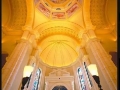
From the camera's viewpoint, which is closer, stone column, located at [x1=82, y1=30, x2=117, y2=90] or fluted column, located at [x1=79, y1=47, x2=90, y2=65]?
stone column, located at [x1=82, y1=30, x2=117, y2=90]

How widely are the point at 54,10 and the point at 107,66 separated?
24.5ft

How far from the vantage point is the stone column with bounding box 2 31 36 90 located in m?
7.46

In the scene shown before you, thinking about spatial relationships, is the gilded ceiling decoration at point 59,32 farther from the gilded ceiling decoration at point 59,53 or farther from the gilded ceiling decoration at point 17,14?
the gilded ceiling decoration at point 17,14

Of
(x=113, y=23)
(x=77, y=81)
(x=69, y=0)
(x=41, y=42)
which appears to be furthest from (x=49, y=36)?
(x=113, y=23)

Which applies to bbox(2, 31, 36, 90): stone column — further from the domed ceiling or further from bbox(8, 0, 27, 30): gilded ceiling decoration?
the domed ceiling

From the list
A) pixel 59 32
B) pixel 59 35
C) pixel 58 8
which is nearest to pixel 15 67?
pixel 59 32

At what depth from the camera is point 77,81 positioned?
1339 centimetres

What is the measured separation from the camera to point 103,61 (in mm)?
8844

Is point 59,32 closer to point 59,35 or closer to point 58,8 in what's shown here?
point 59,35

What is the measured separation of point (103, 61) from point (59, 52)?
318 inches

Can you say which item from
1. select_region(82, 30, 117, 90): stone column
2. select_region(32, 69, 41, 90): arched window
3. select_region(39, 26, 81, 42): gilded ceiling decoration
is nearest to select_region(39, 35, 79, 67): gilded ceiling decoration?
select_region(39, 26, 81, 42): gilded ceiling decoration

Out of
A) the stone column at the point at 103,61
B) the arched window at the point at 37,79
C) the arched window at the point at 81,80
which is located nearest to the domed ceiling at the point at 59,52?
the arched window at the point at 37,79

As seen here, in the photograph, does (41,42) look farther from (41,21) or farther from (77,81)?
(77,81)

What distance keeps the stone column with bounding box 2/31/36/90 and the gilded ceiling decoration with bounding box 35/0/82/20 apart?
3.69m
